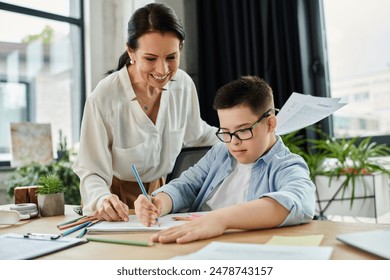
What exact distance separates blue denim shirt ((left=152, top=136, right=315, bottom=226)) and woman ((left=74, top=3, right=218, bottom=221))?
0.74ft

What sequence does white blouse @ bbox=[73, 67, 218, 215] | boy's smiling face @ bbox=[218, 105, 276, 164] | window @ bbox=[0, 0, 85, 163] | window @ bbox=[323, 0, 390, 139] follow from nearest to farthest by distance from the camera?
boy's smiling face @ bbox=[218, 105, 276, 164] < white blouse @ bbox=[73, 67, 218, 215] < window @ bbox=[323, 0, 390, 139] < window @ bbox=[0, 0, 85, 163]

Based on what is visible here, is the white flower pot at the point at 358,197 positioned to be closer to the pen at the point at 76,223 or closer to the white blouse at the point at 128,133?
the white blouse at the point at 128,133

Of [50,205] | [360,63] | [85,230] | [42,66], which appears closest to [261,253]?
[85,230]

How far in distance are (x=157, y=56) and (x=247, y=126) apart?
386mm

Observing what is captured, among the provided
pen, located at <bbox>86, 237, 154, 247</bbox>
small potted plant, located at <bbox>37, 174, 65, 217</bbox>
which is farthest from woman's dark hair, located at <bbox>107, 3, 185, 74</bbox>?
pen, located at <bbox>86, 237, 154, 247</bbox>

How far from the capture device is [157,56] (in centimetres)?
129

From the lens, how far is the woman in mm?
1285

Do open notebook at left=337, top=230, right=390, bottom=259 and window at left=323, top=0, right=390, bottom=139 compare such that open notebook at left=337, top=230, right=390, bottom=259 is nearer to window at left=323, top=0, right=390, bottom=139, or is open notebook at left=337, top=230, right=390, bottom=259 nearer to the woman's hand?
the woman's hand

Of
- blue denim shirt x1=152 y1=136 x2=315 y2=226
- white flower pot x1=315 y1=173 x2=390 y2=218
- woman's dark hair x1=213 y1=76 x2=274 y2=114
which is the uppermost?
woman's dark hair x1=213 y1=76 x2=274 y2=114

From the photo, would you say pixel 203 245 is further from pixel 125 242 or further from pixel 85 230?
pixel 85 230

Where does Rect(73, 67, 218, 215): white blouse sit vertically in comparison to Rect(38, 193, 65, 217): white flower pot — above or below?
above

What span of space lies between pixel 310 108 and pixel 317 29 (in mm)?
1878

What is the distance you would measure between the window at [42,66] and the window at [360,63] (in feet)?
5.78
